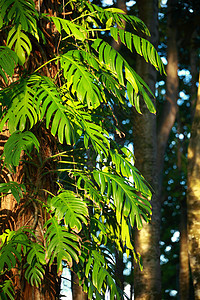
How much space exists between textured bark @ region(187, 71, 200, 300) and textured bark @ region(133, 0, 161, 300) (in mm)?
593

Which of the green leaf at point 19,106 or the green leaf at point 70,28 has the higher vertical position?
the green leaf at point 70,28

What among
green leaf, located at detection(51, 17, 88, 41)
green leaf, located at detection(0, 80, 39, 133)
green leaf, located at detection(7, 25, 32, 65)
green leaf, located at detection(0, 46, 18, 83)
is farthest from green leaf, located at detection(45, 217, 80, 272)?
green leaf, located at detection(51, 17, 88, 41)

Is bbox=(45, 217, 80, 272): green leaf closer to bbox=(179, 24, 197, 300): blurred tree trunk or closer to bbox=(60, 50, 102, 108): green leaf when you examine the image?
bbox=(60, 50, 102, 108): green leaf

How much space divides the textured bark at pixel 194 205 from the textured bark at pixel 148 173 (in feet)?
1.95

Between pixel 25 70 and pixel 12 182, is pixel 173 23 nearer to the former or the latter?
pixel 25 70

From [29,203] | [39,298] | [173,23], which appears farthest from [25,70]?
[173,23]

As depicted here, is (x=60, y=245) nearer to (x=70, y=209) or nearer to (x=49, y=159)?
(x=70, y=209)

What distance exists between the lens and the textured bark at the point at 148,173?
6.02 m

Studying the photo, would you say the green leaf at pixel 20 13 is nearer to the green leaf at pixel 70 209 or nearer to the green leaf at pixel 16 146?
the green leaf at pixel 16 146

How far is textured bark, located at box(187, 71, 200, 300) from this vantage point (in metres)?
5.15

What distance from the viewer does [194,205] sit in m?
5.25

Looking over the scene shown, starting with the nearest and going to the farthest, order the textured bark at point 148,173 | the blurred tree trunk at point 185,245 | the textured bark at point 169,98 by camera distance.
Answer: the textured bark at point 148,173 < the textured bark at point 169,98 < the blurred tree trunk at point 185,245

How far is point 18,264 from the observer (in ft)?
9.53

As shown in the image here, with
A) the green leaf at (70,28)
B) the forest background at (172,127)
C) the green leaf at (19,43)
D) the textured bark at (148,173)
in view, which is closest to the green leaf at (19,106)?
the green leaf at (19,43)
